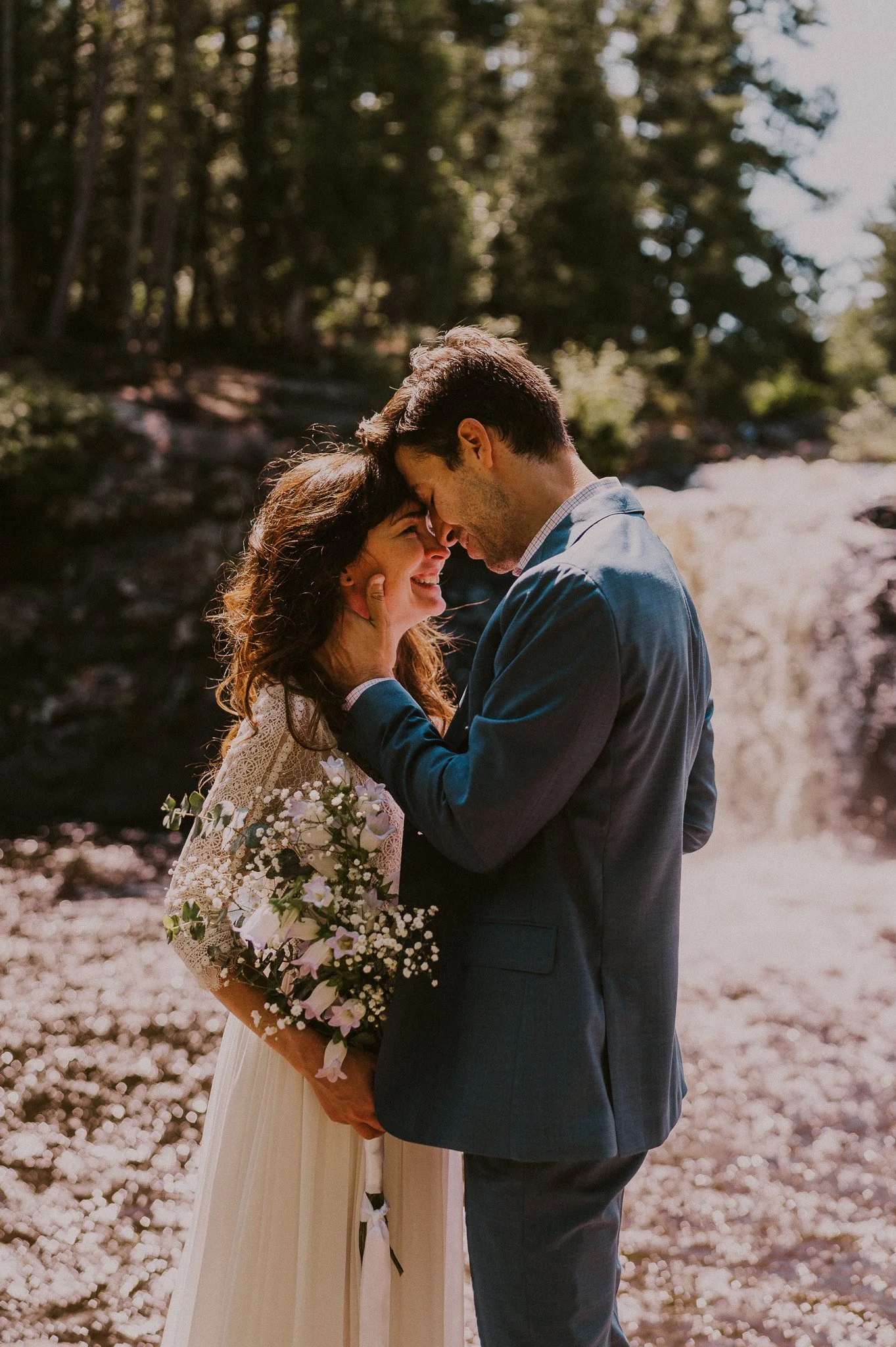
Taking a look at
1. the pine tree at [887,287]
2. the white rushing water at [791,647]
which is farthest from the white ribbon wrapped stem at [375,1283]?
the pine tree at [887,287]

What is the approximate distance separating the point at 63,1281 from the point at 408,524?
10.4 feet

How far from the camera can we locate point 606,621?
6.28 ft

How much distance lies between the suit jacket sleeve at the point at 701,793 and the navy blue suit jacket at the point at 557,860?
384mm

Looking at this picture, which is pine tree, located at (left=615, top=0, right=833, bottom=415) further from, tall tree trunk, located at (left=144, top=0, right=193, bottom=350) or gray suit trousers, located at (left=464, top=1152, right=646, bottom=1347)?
gray suit trousers, located at (left=464, top=1152, right=646, bottom=1347)

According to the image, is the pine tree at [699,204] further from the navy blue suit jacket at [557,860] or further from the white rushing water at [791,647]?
the navy blue suit jacket at [557,860]

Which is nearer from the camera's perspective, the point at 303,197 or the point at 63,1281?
the point at 63,1281

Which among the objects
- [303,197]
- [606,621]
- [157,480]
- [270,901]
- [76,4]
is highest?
[76,4]

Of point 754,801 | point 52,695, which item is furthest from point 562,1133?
point 52,695

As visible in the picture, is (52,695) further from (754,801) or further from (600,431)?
(600,431)

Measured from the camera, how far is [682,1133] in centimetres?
552

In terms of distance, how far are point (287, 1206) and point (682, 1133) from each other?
3618 millimetres

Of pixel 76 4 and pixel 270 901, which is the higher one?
pixel 76 4

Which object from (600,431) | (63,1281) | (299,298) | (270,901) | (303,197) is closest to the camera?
(270,901)

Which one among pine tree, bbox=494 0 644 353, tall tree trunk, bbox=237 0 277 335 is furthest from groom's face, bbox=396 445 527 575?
pine tree, bbox=494 0 644 353
